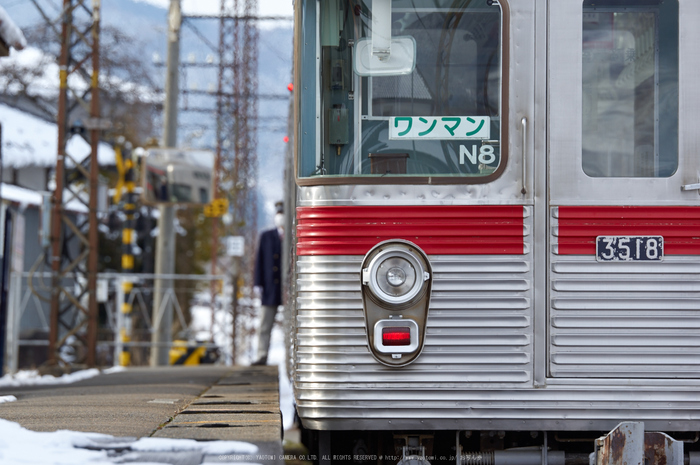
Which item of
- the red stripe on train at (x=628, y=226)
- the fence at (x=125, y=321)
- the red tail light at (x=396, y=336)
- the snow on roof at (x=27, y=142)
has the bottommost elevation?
the fence at (x=125, y=321)

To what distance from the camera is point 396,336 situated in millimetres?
3641

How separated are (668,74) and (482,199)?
104 centimetres

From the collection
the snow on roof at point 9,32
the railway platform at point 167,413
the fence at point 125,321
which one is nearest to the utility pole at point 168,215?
the fence at point 125,321

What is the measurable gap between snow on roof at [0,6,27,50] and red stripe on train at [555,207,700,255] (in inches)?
200

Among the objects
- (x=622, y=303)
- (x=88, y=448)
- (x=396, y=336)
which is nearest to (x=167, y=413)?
(x=88, y=448)

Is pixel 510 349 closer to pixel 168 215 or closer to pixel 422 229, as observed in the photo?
pixel 422 229

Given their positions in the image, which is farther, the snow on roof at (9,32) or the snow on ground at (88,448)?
the snow on roof at (9,32)

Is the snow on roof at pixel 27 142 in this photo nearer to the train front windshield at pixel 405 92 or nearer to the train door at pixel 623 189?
the train front windshield at pixel 405 92

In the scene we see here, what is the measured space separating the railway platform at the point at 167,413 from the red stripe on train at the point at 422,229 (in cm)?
82

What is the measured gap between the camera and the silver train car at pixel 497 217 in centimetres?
367

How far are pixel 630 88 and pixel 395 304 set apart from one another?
145 cm

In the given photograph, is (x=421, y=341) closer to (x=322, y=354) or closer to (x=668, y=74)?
(x=322, y=354)

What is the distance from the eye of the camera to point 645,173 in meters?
3.85

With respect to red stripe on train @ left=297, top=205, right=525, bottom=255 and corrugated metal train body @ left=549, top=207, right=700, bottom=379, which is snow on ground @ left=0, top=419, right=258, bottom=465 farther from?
corrugated metal train body @ left=549, top=207, right=700, bottom=379
